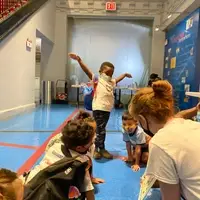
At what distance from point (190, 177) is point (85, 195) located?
0.88 meters

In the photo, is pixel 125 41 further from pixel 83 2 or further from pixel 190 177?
pixel 190 177

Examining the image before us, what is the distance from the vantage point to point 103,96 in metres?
3.26

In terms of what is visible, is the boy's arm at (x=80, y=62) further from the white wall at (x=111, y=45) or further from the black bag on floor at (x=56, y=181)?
the white wall at (x=111, y=45)

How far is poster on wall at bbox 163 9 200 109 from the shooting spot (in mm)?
7215

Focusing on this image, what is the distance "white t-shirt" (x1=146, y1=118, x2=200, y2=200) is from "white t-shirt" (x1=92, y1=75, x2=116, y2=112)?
2.20 metres

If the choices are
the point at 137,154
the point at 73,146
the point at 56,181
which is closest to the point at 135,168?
the point at 137,154

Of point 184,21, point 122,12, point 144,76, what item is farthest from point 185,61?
point 122,12

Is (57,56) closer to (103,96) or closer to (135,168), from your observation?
(103,96)

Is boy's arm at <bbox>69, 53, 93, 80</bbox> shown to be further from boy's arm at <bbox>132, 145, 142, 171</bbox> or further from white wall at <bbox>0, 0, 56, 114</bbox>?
white wall at <bbox>0, 0, 56, 114</bbox>

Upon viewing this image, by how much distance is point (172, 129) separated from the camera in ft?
3.41

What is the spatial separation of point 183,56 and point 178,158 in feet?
25.1

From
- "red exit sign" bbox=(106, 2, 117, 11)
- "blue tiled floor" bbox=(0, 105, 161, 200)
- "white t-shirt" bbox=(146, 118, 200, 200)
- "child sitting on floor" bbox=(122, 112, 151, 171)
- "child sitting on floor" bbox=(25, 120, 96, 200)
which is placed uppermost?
"red exit sign" bbox=(106, 2, 117, 11)

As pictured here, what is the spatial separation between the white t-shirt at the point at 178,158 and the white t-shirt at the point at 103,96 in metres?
2.20

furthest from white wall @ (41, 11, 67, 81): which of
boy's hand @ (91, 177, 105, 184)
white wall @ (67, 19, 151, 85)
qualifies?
boy's hand @ (91, 177, 105, 184)
